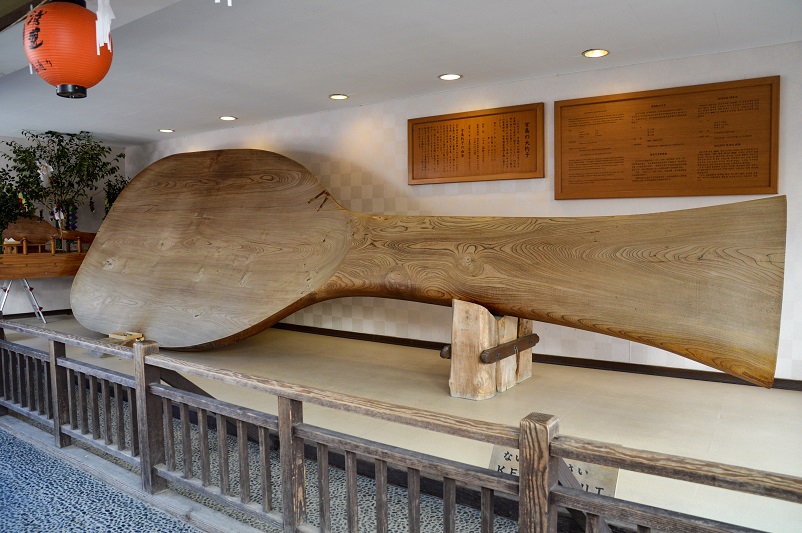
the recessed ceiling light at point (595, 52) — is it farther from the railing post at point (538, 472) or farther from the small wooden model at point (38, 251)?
the small wooden model at point (38, 251)

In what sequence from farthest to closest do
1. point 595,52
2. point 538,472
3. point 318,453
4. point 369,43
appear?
point 595,52 → point 369,43 → point 318,453 → point 538,472

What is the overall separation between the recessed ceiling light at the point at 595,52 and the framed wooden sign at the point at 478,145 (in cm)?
49

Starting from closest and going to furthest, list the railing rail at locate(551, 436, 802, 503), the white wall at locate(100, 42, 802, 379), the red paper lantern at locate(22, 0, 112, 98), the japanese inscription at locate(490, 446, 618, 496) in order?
the railing rail at locate(551, 436, 802, 503), the japanese inscription at locate(490, 446, 618, 496), the red paper lantern at locate(22, 0, 112, 98), the white wall at locate(100, 42, 802, 379)

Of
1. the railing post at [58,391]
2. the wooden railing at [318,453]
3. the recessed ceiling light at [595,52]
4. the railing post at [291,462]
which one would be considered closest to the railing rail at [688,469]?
the wooden railing at [318,453]

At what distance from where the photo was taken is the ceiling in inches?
96.6

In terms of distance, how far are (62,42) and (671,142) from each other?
305cm

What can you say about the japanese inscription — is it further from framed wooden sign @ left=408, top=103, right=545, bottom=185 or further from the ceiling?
framed wooden sign @ left=408, top=103, right=545, bottom=185

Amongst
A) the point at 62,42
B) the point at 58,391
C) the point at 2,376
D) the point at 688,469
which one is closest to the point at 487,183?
the point at 62,42

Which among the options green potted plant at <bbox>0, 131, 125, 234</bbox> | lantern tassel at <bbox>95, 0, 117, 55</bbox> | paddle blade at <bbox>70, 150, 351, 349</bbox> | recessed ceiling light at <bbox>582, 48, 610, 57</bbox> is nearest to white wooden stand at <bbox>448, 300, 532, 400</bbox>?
paddle blade at <bbox>70, 150, 351, 349</bbox>

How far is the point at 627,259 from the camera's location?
Result: 2.51m

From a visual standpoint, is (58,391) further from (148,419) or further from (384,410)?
(384,410)

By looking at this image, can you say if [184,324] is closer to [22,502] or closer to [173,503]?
[22,502]

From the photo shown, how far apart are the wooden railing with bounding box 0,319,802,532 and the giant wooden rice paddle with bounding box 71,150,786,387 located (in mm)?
1131

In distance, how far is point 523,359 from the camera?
322 centimetres
